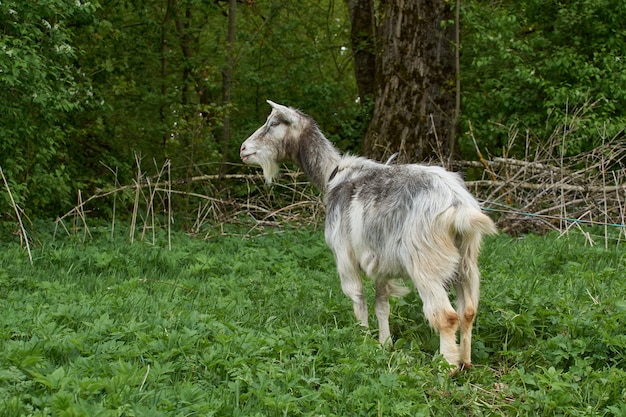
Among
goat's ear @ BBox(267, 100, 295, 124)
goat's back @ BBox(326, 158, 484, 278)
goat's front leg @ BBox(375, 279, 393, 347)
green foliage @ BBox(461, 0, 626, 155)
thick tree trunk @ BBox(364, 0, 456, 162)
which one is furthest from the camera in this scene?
thick tree trunk @ BBox(364, 0, 456, 162)

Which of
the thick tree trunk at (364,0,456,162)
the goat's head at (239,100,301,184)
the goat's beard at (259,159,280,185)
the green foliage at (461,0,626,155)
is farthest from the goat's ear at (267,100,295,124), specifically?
the green foliage at (461,0,626,155)

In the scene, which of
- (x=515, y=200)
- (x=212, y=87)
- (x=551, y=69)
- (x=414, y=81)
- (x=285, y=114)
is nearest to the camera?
(x=285, y=114)

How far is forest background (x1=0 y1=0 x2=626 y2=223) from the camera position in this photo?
384 inches

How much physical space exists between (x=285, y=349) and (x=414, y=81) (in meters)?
9.06

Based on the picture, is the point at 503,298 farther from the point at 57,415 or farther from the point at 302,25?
the point at 302,25

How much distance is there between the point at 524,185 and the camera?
34.4ft

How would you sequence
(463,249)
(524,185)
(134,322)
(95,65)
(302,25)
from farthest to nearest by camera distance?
1. (302,25)
2. (95,65)
3. (524,185)
4. (463,249)
5. (134,322)

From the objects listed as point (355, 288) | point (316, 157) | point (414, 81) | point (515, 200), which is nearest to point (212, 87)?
point (414, 81)

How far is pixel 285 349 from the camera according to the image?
4539 millimetres

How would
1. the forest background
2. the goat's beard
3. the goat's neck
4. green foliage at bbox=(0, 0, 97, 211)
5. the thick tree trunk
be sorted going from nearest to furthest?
the goat's neck → the goat's beard → green foliage at bbox=(0, 0, 97, 211) → the forest background → the thick tree trunk

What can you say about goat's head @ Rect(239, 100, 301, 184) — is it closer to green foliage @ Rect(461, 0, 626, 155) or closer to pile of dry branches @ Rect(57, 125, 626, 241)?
pile of dry branches @ Rect(57, 125, 626, 241)

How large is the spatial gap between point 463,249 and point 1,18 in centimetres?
635

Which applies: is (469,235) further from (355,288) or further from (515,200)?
(515,200)

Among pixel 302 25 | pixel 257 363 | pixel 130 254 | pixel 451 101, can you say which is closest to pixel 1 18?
pixel 130 254
